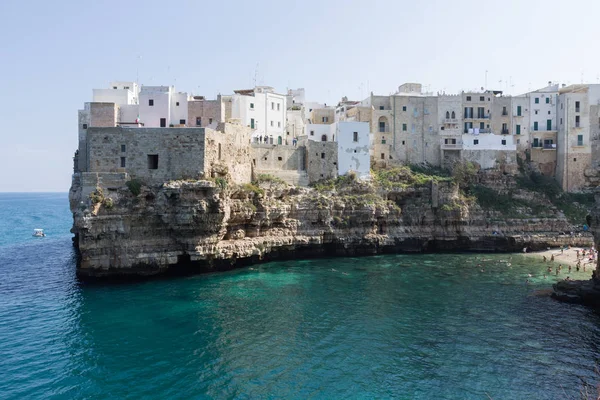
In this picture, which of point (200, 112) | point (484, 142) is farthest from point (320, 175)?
point (484, 142)

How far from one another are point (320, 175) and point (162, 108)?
17410 mm

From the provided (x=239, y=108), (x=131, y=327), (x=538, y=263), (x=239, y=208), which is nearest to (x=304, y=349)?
(x=131, y=327)

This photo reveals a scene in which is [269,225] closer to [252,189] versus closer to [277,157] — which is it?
[252,189]

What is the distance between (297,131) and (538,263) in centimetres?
2993

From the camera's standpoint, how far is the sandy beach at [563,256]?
4200 centimetres

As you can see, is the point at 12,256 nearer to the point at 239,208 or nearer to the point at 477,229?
the point at 239,208

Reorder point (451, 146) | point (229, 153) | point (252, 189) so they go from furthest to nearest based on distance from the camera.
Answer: point (451, 146) → point (252, 189) → point (229, 153)

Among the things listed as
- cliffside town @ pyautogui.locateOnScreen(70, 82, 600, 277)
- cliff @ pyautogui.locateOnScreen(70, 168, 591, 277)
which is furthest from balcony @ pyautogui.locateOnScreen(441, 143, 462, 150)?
cliff @ pyautogui.locateOnScreen(70, 168, 591, 277)

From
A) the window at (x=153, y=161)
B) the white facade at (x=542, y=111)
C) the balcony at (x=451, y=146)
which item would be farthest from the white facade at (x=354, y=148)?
the white facade at (x=542, y=111)

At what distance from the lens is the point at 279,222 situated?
44188 millimetres

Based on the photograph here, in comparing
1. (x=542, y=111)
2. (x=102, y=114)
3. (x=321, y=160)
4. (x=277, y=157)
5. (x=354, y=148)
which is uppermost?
(x=542, y=111)

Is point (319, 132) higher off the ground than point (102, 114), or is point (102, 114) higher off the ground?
point (319, 132)

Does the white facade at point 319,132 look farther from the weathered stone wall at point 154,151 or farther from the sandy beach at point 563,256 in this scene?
the sandy beach at point 563,256

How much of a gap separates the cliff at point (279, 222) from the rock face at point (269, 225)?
0.08 m
